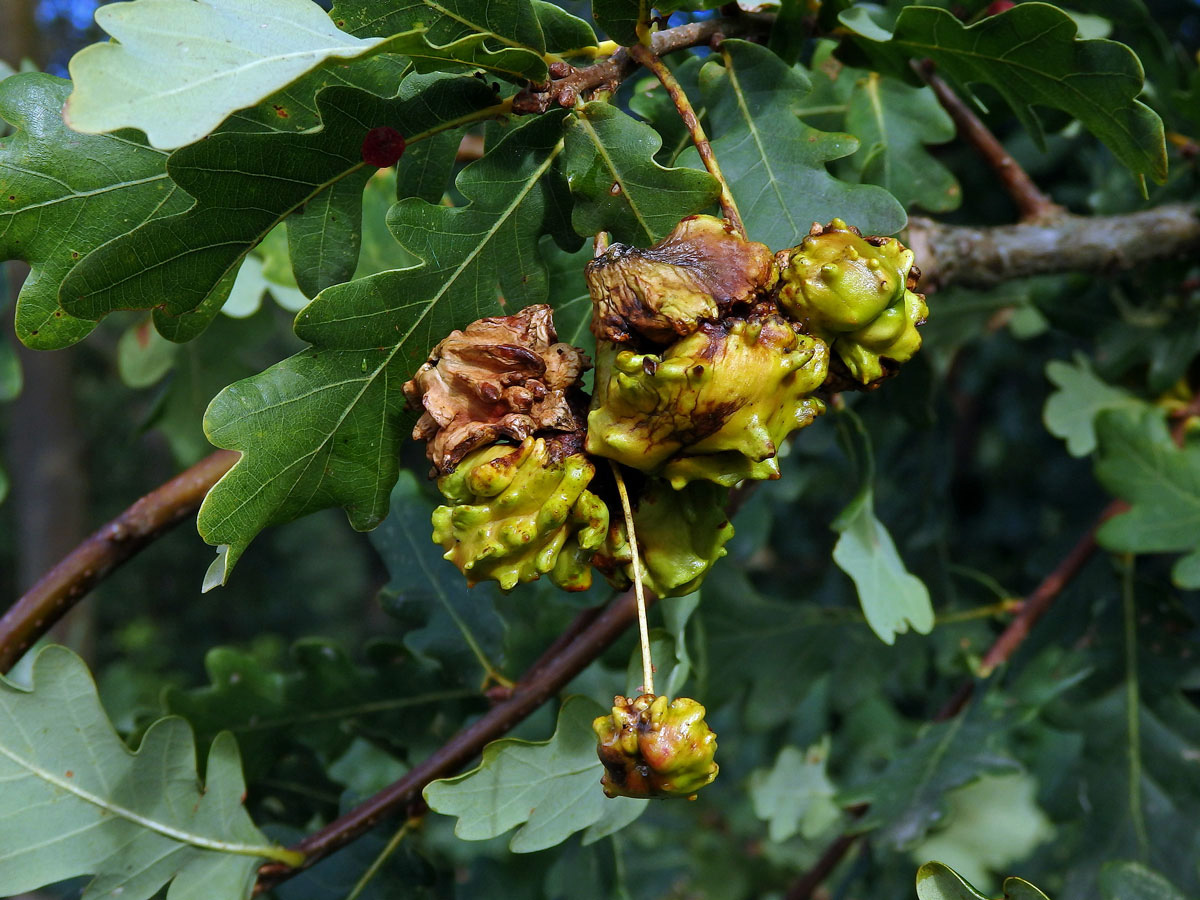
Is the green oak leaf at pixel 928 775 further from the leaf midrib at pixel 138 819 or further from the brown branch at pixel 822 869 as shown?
the leaf midrib at pixel 138 819

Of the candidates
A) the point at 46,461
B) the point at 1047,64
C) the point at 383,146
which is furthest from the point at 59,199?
the point at 46,461

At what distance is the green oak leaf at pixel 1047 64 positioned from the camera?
87cm

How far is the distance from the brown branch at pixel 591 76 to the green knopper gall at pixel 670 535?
0.33 metres

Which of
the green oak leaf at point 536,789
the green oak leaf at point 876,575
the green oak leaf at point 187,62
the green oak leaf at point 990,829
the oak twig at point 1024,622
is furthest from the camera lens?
the green oak leaf at point 990,829

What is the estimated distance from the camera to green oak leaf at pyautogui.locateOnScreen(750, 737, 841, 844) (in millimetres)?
1765

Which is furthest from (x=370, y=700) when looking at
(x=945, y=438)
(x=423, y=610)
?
(x=945, y=438)

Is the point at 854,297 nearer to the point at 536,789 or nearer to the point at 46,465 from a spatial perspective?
the point at 536,789

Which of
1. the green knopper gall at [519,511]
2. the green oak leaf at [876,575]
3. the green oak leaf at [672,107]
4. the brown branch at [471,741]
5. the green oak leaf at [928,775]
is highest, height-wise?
the green oak leaf at [672,107]

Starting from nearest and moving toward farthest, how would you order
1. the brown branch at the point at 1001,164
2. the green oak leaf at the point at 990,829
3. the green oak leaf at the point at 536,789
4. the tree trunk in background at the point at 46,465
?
the green oak leaf at the point at 536,789 → the brown branch at the point at 1001,164 → the green oak leaf at the point at 990,829 → the tree trunk in background at the point at 46,465

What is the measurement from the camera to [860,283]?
2.38 feet

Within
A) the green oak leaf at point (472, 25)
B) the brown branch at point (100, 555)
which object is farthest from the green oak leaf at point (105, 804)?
the green oak leaf at point (472, 25)

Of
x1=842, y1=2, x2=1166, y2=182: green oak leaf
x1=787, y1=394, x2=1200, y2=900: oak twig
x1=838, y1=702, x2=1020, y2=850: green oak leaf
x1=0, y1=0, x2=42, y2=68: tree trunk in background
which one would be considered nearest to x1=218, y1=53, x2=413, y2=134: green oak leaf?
x1=842, y1=2, x2=1166, y2=182: green oak leaf

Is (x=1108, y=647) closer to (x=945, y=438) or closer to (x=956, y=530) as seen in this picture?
(x=945, y=438)

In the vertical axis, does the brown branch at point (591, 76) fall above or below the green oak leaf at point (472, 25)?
below
